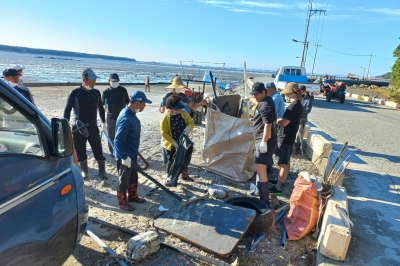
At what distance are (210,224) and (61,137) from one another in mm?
2084

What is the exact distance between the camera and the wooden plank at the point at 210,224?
3.13m

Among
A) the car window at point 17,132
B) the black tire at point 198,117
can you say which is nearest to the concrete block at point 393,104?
the black tire at point 198,117

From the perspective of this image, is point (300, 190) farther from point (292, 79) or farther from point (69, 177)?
point (292, 79)

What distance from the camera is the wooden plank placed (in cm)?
313

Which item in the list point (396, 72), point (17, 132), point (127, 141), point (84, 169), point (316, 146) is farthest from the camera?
point (396, 72)

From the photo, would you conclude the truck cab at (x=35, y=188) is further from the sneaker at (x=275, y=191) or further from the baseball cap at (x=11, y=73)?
the sneaker at (x=275, y=191)

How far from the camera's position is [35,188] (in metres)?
1.84

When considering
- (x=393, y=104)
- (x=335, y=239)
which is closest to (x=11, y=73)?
(x=335, y=239)

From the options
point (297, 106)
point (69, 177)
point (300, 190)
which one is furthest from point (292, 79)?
point (69, 177)

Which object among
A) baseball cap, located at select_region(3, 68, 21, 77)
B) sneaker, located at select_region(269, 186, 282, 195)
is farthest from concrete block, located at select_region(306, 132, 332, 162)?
baseball cap, located at select_region(3, 68, 21, 77)

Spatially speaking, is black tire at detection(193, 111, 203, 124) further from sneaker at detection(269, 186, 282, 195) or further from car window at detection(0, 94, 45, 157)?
car window at detection(0, 94, 45, 157)

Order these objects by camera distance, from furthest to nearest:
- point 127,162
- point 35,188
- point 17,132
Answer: point 127,162
point 17,132
point 35,188

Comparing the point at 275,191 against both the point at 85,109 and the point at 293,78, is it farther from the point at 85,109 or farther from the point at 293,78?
the point at 293,78

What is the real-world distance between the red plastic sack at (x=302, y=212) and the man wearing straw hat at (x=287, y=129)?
99 cm
